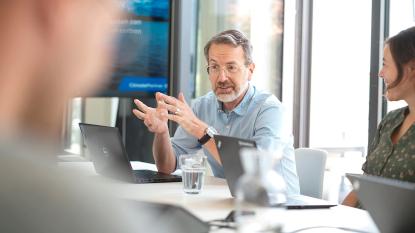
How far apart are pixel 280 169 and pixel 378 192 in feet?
4.27

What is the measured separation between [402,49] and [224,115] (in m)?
1.02

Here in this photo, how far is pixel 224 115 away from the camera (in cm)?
338

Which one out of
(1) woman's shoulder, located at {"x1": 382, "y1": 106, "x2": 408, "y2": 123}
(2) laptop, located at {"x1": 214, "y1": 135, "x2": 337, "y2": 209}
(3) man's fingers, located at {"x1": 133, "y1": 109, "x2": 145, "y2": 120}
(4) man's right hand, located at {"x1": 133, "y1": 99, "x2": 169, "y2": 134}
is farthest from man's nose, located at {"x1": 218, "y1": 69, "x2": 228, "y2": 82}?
(2) laptop, located at {"x1": 214, "y1": 135, "x2": 337, "y2": 209}

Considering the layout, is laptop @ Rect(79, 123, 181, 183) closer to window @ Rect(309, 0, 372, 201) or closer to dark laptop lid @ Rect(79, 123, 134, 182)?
dark laptop lid @ Rect(79, 123, 134, 182)

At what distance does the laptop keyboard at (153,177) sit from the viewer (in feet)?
9.44

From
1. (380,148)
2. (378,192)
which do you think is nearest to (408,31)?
(380,148)

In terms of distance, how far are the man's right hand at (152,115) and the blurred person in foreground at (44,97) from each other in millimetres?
2281

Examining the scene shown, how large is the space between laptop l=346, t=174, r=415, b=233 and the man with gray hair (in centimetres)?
122

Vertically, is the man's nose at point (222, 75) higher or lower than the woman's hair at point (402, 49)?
lower

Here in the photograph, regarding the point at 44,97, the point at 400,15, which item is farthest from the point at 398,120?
the point at 44,97

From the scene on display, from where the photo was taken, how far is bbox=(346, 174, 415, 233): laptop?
1.60 meters

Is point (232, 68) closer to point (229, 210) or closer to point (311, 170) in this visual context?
point (311, 170)

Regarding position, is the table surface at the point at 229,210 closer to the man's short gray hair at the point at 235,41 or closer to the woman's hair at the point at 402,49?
the woman's hair at the point at 402,49

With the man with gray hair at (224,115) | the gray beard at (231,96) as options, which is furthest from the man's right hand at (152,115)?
the gray beard at (231,96)
